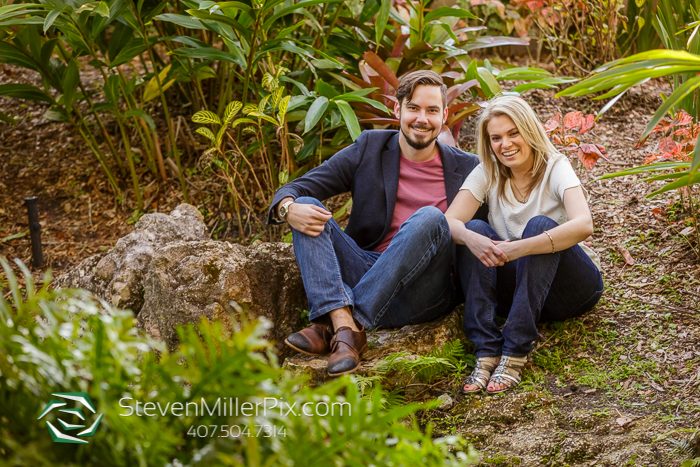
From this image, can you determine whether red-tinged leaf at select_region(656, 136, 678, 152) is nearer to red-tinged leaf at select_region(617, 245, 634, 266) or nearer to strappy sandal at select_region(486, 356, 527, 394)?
red-tinged leaf at select_region(617, 245, 634, 266)

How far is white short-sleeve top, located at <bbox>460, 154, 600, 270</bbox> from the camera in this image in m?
2.02

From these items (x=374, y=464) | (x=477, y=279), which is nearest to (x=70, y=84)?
(x=477, y=279)

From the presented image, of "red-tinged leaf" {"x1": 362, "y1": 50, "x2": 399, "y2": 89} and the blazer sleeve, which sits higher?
"red-tinged leaf" {"x1": 362, "y1": 50, "x2": 399, "y2": 89}

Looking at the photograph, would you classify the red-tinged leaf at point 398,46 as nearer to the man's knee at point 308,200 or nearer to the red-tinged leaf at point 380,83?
the red-tinged leaf at point 380,83

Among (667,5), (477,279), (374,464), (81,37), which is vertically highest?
(667,5)

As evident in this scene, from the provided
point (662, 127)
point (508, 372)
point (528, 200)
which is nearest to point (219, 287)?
point (508, 372)

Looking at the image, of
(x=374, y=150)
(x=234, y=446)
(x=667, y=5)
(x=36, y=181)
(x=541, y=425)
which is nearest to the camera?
(x=234, y=446)

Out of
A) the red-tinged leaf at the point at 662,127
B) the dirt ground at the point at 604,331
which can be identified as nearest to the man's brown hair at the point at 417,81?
the red-tinged leaf at the point at 662,127

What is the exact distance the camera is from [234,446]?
0.71 m

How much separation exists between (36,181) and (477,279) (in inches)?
126

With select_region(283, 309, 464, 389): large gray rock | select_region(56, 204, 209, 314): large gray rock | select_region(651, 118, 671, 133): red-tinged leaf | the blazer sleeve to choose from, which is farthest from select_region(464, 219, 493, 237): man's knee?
select_region(56, 204, 209, 314): large gray rock

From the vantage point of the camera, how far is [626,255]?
2.56 m

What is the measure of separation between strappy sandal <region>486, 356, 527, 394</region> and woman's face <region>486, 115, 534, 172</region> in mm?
680

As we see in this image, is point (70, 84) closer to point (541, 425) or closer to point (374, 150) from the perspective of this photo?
point (374, 150)
